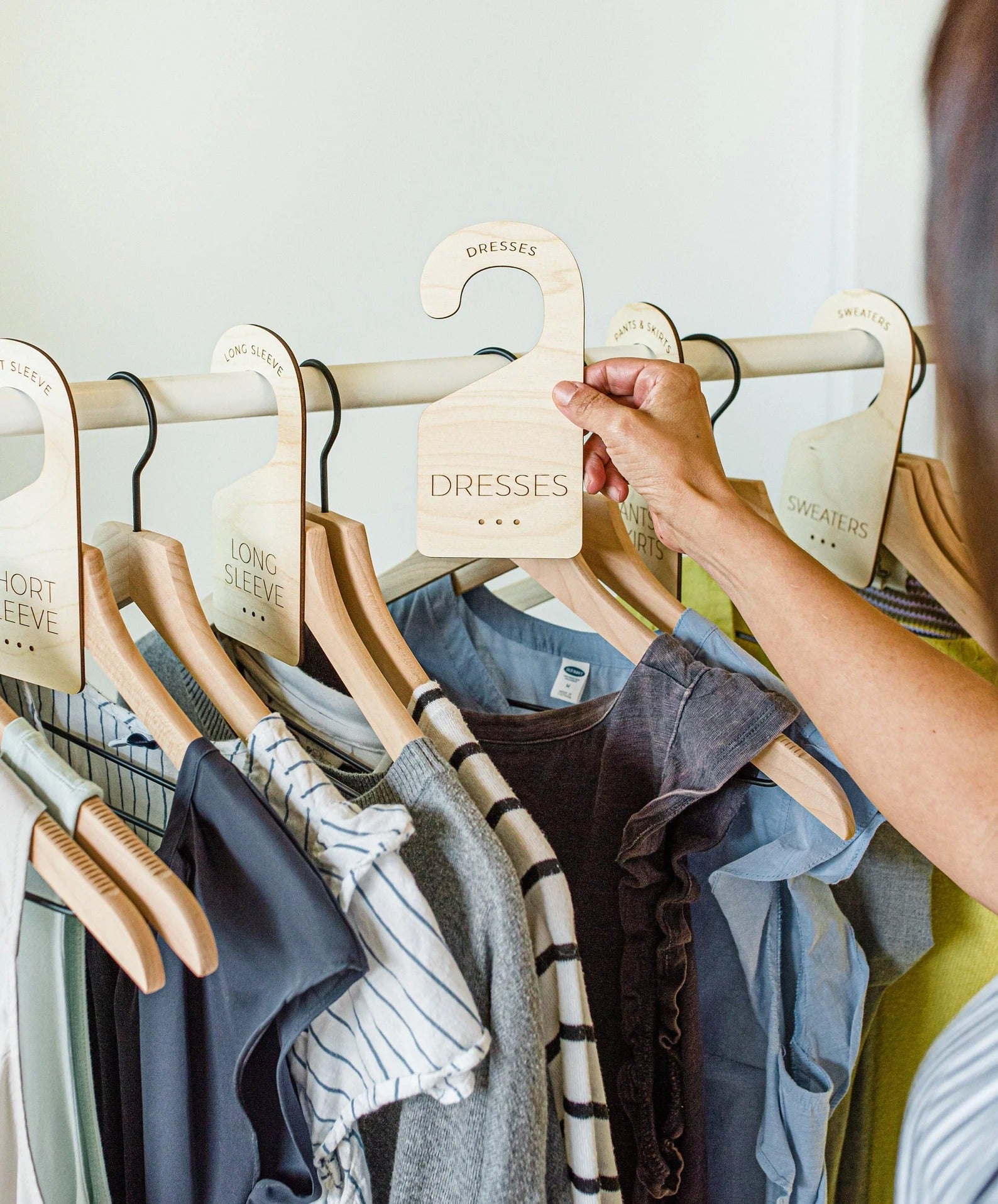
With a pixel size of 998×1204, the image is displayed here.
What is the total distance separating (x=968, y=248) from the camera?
49 centimetres

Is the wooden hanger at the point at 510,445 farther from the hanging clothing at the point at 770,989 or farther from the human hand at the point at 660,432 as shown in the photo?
the hanging clothing at the point at 770,989

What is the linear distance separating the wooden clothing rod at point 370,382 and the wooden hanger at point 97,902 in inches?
8.7

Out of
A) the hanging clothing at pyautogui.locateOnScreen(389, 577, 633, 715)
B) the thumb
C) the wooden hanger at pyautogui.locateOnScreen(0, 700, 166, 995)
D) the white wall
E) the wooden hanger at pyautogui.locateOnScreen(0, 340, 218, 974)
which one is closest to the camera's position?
the wooden hanger at pyautogui.locateOnScreen(0, 700, 166, 995)

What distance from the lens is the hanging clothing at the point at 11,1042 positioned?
18.6 inches

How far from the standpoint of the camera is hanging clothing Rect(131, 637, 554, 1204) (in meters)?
0.50

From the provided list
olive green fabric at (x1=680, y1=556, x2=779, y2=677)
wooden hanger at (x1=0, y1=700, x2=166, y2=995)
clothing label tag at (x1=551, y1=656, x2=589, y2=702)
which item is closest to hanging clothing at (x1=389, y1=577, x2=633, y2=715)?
clothing label tag at (x1=551, y1=656, x2=589, y2=702)

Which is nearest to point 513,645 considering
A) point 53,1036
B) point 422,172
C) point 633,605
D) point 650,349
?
point 633,605

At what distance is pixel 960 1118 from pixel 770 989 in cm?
17

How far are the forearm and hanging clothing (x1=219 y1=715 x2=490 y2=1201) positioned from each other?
0.26 meters

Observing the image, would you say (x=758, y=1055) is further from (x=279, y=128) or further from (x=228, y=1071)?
(x=279, y=128)

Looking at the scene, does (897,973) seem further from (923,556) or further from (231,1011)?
(231,1011)

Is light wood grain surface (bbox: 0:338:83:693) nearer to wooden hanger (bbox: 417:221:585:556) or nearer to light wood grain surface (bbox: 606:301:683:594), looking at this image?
wooden hanger (bbox: 417:221:585:556)

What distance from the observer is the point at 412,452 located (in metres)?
1.57

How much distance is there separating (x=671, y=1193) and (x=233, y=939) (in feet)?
1.20
